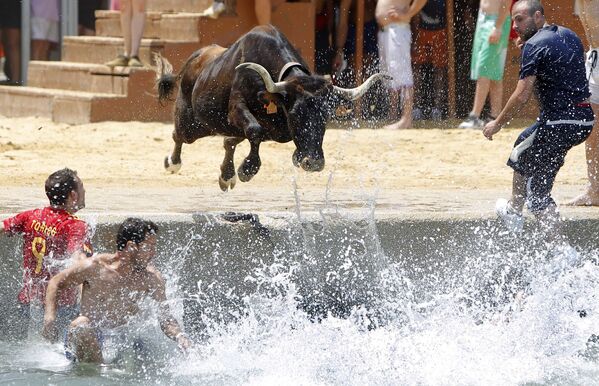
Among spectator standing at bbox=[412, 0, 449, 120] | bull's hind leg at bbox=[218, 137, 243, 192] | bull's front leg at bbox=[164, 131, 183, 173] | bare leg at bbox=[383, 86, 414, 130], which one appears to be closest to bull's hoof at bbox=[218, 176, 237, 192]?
bull's hind leg at bbox=[218, 137, 243, 192]

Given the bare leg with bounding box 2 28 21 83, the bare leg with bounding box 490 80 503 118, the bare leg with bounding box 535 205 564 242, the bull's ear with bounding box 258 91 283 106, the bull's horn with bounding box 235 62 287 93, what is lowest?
the bare leg with bounding box 2 28 21 83

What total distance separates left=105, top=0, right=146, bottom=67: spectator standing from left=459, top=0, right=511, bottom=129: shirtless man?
374cm

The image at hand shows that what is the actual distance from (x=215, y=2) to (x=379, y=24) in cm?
191

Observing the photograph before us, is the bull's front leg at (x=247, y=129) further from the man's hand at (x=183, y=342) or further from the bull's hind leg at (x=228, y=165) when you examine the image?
the man's hand at (x=183, y=342)

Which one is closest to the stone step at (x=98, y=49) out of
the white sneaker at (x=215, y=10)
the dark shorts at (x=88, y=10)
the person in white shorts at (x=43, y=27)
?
the white sneaker at (x=215, y=10)

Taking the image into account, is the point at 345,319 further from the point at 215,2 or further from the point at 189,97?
the point at 215,2

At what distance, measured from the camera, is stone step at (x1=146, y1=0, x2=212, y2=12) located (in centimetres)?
1588

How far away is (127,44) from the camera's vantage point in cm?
1495

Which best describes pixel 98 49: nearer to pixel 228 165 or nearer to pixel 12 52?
pixel 12 52

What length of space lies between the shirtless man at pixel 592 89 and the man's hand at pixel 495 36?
4.59 m

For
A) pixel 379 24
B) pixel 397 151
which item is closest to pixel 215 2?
pixel 379 24

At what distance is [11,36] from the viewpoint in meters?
18.4

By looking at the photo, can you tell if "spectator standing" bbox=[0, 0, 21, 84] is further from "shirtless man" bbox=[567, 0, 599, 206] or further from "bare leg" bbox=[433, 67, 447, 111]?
"shirtless man" bbox=[567, 0, 599, 206]

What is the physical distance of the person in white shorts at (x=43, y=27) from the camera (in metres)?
17.9
